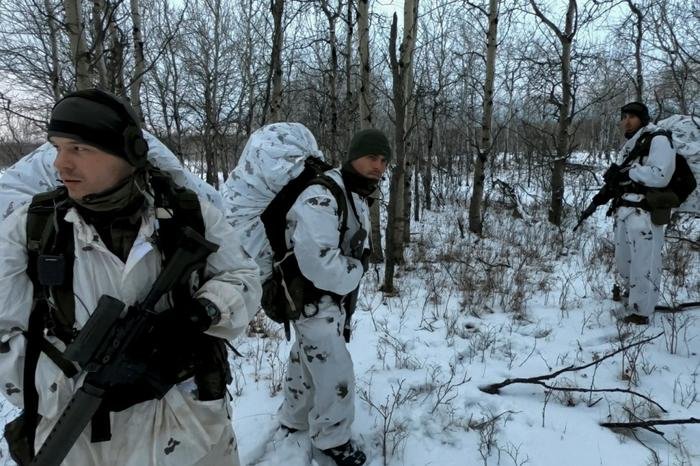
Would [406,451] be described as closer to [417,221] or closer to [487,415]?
[487,415]

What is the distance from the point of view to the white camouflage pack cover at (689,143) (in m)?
3.94

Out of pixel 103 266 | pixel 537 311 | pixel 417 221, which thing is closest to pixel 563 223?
pixel 417 221

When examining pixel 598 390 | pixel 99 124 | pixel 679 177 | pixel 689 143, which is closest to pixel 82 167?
pixel 99 124

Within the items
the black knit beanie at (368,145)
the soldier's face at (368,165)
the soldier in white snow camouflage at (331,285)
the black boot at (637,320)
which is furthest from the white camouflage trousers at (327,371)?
the black boot at (637,320)

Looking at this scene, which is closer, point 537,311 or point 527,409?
point 527,409

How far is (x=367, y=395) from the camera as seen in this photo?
2945mm

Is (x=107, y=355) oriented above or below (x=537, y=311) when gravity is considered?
above

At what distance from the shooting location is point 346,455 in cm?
225

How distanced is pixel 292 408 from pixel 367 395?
66 cm

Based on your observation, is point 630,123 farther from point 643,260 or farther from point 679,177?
point 643,260

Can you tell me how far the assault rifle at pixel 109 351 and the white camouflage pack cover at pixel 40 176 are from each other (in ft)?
1.01

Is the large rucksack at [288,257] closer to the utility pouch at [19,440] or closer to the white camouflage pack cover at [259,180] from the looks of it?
the white camouflage pack cover at [259,180]

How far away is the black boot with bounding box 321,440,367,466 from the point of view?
88.4 inches

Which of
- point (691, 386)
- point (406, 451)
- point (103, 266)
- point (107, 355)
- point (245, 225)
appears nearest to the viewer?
point (107, 355)
